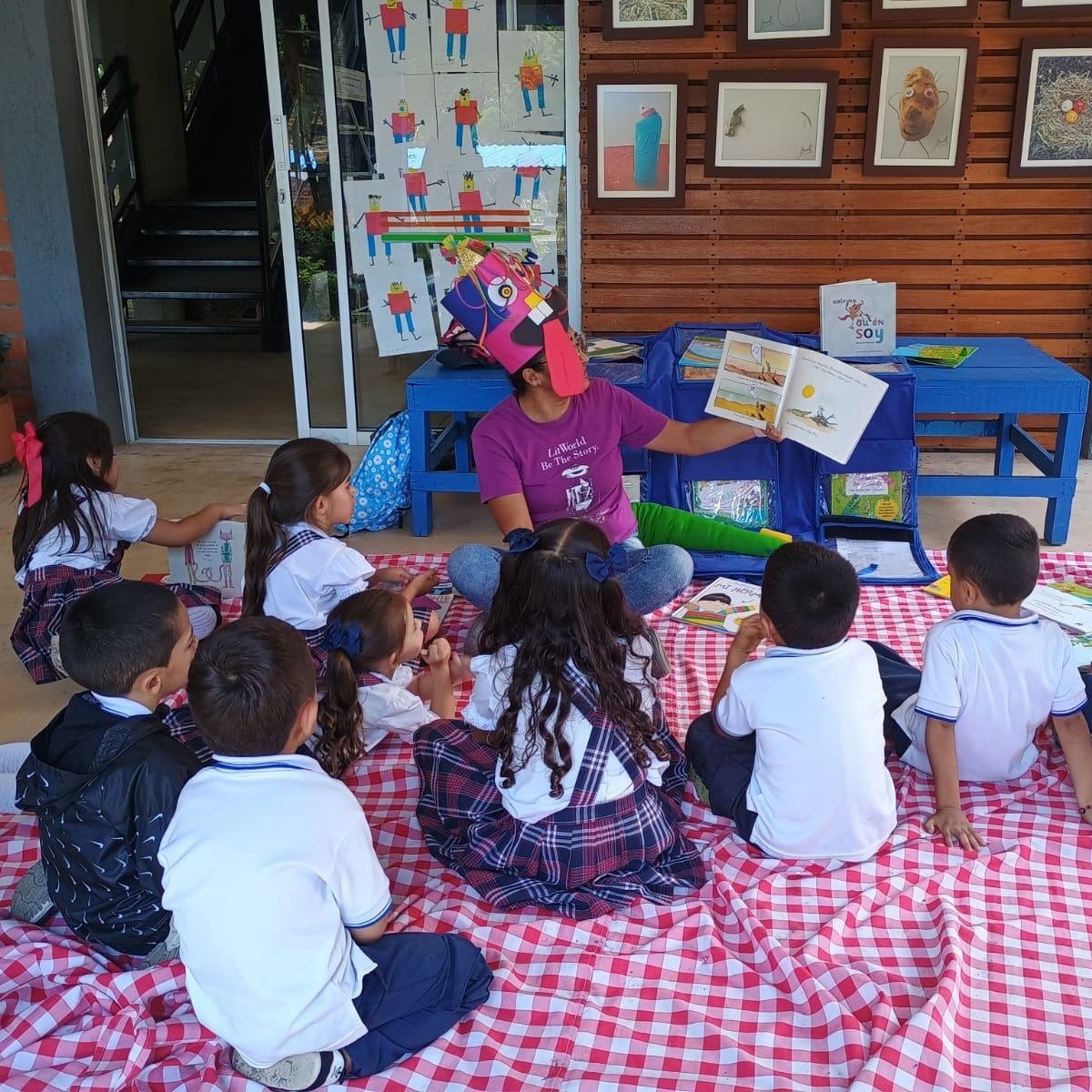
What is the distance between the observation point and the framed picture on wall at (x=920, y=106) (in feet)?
14.9

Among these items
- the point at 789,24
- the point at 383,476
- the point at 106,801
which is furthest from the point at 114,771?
the point at 789,24

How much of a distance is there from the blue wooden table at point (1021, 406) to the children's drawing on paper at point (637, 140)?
1501 mm

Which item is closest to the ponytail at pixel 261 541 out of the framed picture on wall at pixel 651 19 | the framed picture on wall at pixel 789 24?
the framed picture on wall at pixel 651 19

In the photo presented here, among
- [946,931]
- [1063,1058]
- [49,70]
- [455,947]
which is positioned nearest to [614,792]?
[455,947]

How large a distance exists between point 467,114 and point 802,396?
7.49ft

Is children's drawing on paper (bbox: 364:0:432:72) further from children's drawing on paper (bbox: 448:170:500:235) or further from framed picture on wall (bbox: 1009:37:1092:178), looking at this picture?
framed picture on wall (bbox: 1009:37:1092:178)

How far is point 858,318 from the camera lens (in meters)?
4.01

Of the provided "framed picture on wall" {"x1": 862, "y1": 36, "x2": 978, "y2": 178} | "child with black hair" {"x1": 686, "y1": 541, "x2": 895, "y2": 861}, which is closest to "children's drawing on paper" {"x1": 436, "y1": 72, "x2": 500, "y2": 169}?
"framed picture on wall" {"x1": 862, "y1": 36, "x2": 978, "y2": 178}

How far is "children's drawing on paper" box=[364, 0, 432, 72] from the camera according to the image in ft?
15.6

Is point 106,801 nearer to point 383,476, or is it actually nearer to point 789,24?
point 383,476

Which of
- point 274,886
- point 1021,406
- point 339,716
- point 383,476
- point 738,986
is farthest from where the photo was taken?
point 383,476

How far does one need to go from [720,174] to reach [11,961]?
403 cm

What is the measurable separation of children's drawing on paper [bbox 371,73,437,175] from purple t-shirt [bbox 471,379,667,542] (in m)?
2.22

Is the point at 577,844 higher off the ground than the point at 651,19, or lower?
lower
